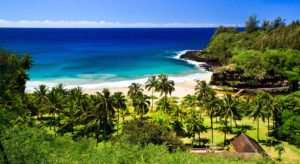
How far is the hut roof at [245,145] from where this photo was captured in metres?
30.8

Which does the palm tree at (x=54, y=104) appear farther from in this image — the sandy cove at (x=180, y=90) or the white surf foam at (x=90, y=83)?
the white surf foam at (x=90, y=83)

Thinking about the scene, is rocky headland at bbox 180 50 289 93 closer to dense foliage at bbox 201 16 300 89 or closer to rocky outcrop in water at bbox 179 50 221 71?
dense foliage at bbox 201 16 300 89

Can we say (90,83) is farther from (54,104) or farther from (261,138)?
(261,138)

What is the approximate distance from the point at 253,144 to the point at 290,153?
6.40m

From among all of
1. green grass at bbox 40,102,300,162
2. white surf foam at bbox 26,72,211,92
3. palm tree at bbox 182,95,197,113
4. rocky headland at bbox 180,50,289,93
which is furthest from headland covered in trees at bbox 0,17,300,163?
rocky headland at bbox 180,50,289,93

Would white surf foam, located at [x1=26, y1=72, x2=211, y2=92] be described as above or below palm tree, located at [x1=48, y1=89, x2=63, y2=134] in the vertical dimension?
above

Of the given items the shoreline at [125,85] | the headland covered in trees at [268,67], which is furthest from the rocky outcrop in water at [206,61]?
the shoreline at [125,85]

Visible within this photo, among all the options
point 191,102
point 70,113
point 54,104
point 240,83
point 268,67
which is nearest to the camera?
point 70,113

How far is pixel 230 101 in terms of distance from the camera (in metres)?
37.0

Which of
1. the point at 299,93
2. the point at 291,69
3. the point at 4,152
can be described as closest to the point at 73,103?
the point at 4,152

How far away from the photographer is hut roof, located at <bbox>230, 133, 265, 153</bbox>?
3077 centimetres

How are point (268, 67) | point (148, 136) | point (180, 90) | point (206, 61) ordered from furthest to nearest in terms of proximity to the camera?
1. point (206, 61)
2. point (268, 67)
3. point (180, 90)
4. point (148, 136)

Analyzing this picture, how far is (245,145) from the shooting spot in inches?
1254

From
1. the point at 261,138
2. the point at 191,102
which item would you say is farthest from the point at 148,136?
the point at 191,102
